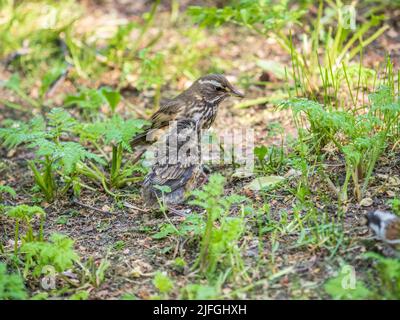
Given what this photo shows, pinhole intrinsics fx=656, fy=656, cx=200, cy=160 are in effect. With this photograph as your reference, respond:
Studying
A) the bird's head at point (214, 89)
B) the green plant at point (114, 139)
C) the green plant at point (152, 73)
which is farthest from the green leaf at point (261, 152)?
the green plant at point (152, 73)

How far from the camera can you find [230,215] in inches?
220

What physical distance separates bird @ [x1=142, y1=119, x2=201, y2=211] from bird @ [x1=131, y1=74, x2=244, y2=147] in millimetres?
779

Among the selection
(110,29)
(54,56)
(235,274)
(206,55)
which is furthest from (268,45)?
(235,274)

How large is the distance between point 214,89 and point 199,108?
0.26m

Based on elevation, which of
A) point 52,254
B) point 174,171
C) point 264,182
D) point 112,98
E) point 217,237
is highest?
point 112,98

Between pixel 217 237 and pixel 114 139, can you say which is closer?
pixel 217 237

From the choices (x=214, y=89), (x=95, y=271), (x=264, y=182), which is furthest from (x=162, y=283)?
(x=214, y=89)

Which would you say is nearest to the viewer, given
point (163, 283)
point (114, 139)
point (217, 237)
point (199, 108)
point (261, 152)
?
point (163, 283)

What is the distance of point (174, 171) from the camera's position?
593 cm

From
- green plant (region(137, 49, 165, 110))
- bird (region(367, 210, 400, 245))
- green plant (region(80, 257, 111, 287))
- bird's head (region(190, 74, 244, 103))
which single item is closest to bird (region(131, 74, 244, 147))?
bird's head (region(190, 74, 244, 103))

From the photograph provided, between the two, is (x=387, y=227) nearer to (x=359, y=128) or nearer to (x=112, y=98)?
(x=359, y=128)

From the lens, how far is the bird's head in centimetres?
711

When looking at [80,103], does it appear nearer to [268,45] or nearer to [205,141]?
→ [205,141]
